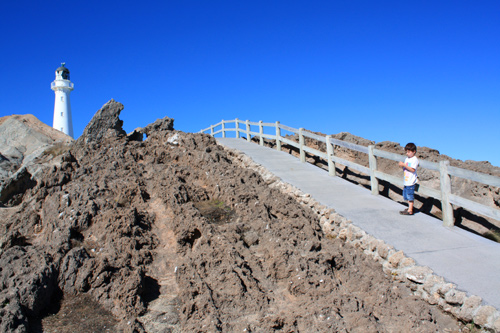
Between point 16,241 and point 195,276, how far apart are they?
4.53 metres

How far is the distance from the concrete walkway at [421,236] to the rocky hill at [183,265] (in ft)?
1.80

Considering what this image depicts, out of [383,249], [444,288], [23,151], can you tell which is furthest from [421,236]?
[23,151]

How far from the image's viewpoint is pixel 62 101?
131ft

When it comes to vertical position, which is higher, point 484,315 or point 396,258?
point 396,258

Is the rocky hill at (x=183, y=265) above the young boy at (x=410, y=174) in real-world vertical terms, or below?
below

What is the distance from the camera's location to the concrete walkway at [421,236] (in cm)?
577

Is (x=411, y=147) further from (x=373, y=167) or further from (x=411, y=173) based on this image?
(x=373, y=167)

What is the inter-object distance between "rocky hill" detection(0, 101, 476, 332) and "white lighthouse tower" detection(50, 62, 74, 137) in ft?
100.0

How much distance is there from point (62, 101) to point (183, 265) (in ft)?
123

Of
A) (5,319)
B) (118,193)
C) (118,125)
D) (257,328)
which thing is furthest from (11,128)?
(257,328)

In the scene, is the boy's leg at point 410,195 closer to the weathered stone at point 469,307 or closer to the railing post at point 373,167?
the railing post at point 373,167

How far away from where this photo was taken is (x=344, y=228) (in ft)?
26.6

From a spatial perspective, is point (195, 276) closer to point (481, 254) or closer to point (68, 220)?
point (68, 220)

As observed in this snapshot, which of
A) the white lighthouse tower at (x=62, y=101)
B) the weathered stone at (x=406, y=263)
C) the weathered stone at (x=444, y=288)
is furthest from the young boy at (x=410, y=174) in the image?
the white lighthouse tower at (x=62, y=101)
